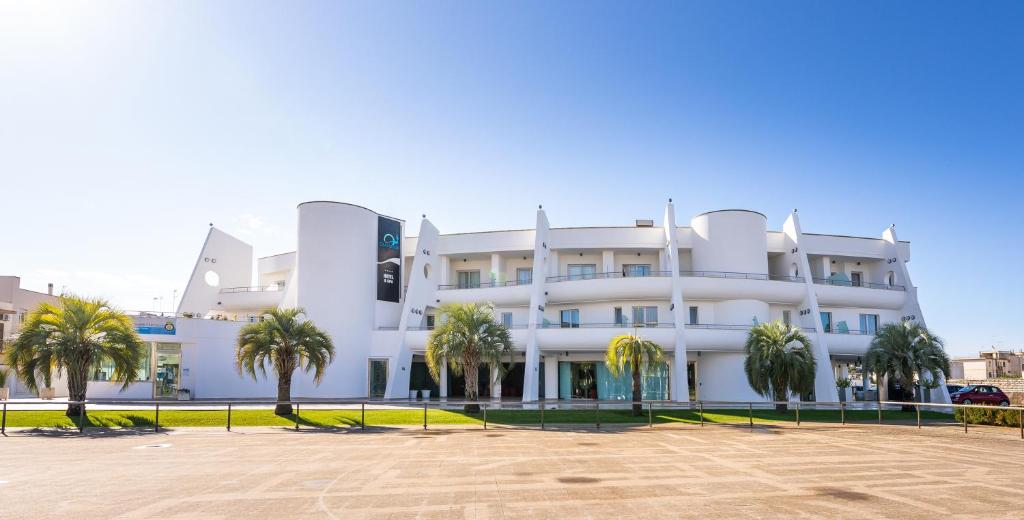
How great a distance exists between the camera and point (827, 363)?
38719 mm

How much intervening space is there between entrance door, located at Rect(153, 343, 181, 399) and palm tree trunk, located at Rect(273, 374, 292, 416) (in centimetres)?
1435

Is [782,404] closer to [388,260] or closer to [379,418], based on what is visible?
[379,418]

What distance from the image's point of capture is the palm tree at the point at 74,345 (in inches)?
1016

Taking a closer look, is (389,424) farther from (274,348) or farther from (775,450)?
(775,450)

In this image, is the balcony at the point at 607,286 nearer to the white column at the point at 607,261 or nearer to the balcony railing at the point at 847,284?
the white column at the point at 607,261

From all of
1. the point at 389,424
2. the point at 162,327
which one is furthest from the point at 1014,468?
the point at 162,327

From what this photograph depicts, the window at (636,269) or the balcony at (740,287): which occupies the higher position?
the window at (636,269)

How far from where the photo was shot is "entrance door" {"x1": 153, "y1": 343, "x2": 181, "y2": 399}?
1529 inches

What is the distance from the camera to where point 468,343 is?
3058 centimetres

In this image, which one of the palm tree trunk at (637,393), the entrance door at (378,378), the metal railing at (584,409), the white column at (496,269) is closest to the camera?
the metal railing at (584,409)

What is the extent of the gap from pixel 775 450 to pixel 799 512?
26.9 ft

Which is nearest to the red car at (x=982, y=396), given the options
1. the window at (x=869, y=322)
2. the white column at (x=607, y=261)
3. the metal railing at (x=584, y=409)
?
the metal railing at (x=584, y=409)

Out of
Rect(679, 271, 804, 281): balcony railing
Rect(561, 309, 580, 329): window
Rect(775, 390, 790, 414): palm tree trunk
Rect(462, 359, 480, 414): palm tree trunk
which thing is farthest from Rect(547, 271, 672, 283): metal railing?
Rect(462, 359, 480, 414): palm tree trunk

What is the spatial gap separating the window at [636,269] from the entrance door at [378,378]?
684 inches
